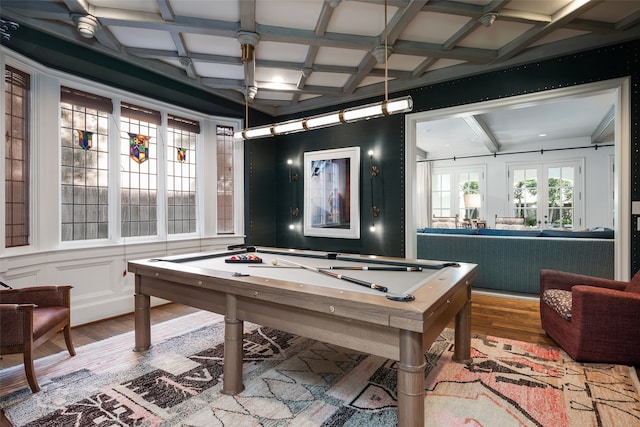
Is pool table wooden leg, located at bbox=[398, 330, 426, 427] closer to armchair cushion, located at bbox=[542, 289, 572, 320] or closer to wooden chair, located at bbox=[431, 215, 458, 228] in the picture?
armchair cushion, located at bbox=[542, 289, 572, 320]

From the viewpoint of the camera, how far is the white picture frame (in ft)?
15.3

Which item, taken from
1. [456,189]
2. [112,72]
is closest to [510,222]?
[456,189]

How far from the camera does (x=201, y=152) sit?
4.69 metres

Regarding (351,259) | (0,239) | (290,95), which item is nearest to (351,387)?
(351,259)

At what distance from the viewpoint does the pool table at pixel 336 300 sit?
1.43 metres

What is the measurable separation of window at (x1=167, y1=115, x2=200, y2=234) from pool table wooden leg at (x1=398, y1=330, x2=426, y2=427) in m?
3.82

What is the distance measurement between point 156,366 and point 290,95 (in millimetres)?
3805

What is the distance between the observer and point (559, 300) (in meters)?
2.76

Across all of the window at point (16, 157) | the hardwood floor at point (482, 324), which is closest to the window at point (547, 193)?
the hardwood floor at point (482, 324)

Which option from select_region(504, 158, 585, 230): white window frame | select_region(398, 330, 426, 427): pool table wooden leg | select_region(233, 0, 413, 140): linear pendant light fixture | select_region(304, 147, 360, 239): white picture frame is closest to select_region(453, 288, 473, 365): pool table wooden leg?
select_region(398, 330, 426, 427): pool table wooden leg

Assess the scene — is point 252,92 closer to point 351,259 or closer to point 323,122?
point 323,122

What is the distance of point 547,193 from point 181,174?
8.12 metres

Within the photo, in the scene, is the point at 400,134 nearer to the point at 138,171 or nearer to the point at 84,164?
the point at 138,171

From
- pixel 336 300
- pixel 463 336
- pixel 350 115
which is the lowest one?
pixel 463 336
